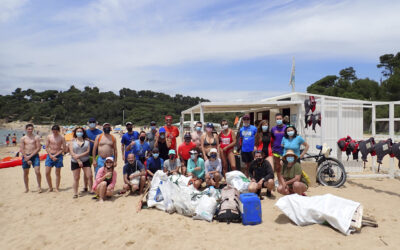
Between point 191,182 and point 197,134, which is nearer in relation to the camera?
point 191,182

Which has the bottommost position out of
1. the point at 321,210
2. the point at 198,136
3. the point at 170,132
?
the point at 321,210

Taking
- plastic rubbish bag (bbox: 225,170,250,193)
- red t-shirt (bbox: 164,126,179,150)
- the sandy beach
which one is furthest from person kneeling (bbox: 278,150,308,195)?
red t-shirt (bbox: 164,126,179,150)

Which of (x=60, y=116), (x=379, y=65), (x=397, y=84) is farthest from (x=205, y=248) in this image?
(x=60, y=116)

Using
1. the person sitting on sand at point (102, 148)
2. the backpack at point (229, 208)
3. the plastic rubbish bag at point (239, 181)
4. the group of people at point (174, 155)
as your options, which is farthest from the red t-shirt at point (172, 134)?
the backpack at point (229, 208)

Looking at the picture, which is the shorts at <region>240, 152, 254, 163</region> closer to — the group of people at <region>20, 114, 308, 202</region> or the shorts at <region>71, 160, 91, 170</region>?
the group of people at <region>20, 114, 308, 202</region>

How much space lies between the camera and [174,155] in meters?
5.48

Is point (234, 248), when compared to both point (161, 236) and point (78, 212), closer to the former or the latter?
point (161, 236)

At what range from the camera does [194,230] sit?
148 inches

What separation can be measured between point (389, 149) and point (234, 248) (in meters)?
4.83

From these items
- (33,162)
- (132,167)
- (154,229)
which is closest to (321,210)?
(154,229)

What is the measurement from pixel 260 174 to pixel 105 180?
3.16 m

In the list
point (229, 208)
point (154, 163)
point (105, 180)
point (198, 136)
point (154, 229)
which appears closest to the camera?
point (154, 229)

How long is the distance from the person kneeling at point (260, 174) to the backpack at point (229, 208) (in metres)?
0.68

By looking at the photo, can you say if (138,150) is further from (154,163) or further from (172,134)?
(172,134)
